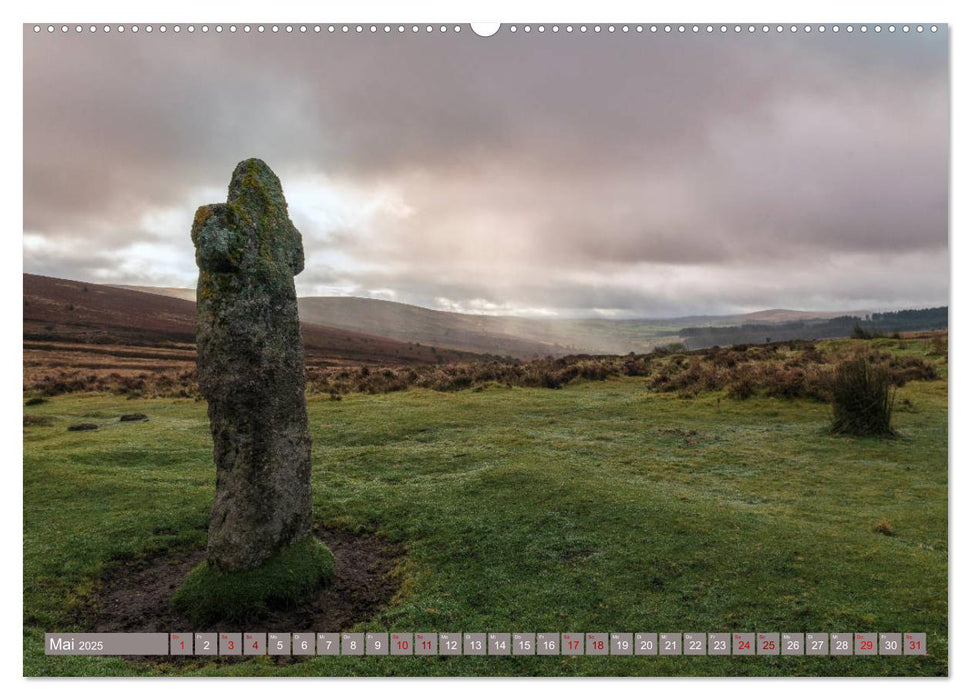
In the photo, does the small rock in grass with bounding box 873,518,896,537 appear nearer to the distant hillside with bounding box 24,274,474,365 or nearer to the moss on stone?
the moss on stone

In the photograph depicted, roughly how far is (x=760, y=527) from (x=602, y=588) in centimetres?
287

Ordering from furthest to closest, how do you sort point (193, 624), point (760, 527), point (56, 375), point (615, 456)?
point (56, 375)
point (615, 456)
point (760, 527)
point (193, 624)

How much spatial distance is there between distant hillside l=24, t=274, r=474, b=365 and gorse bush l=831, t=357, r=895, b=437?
46192mm

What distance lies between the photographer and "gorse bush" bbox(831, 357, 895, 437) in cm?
1314

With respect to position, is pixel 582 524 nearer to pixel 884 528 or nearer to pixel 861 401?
pixel 884 528

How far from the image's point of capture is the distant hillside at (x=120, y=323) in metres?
55.9

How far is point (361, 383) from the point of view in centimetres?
2767

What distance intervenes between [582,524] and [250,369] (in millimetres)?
4999

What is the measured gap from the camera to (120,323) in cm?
6662

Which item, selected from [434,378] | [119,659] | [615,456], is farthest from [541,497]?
[434,378]

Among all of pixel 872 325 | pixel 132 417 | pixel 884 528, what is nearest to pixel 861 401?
pixel 884 528

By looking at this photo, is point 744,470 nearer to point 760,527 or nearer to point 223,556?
point 760,527

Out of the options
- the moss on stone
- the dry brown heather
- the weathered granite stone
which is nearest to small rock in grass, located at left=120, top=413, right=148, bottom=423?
the dry brown heather

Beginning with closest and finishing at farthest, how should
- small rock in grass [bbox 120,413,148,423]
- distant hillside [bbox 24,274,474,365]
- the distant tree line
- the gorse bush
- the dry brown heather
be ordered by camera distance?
1. the distant tree line
2. the gorse bush
3. small rock in grass [bbox 120,413,148,423]
4. the dry brown heather
5. distant hillside [bbox 24,274,474,365]
